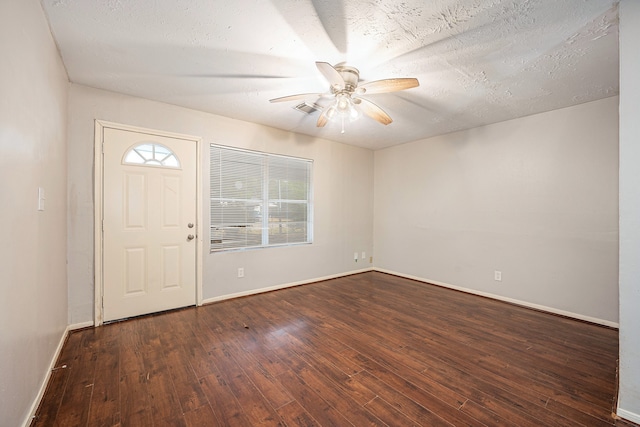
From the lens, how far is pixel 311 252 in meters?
4.44

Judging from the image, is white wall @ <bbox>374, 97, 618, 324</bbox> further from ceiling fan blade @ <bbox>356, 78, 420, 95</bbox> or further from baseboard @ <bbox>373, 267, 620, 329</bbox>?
ceiling fan blade @ <bbox>356, 78, 420, 95</bbox>

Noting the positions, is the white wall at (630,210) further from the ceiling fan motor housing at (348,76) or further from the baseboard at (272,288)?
the baseboard at (272,288)

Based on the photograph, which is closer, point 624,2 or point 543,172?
point 624,2

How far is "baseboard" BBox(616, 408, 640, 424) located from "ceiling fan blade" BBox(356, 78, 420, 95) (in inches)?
94.8

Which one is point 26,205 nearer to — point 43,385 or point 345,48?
point 43,385

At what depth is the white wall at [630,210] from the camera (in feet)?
4.97

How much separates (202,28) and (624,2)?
2.60 meters

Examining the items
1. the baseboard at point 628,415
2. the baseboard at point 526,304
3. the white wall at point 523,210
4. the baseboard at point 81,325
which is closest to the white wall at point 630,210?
the baseboard at point 628,415

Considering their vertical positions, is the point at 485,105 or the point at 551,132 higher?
the point at 485,105

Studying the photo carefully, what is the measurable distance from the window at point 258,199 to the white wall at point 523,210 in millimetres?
1882

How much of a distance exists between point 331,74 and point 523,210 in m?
3.10

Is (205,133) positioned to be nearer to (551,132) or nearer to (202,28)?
(202,28)

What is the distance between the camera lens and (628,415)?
1529mm

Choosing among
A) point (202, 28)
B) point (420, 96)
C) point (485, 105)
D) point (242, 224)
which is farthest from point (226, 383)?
point (485, 105)
